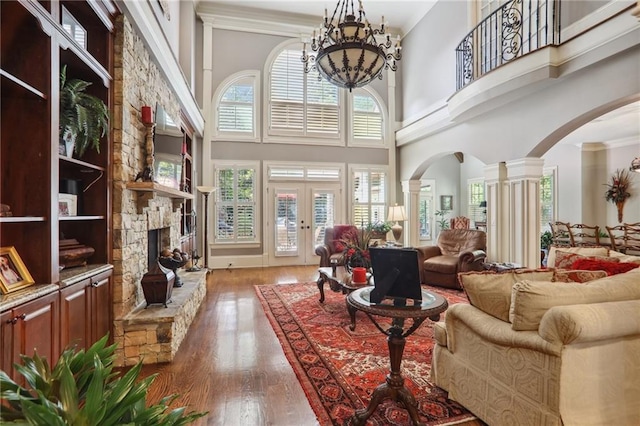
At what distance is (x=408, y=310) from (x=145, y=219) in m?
2.82

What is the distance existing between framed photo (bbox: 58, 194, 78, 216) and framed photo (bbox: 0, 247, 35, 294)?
1.59 feet

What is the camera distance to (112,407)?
0.89 meters

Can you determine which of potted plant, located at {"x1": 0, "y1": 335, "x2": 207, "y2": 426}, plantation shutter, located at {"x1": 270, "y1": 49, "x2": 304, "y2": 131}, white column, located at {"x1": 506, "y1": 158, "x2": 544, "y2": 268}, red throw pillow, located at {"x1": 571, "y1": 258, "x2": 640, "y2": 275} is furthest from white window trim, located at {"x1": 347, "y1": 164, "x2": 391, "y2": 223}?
potted plant, located at {"x1": 0, "y1": 335, "x2": 207, "y2": 426}

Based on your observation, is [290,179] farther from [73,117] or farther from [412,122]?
[73,117]

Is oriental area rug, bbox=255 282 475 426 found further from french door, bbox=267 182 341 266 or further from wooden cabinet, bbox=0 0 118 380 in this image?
french door, bbox=267 182 341 266

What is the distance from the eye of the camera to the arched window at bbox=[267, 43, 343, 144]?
304 inches

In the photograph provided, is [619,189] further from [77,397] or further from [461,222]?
[77,397]

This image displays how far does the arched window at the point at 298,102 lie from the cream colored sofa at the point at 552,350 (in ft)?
20.9

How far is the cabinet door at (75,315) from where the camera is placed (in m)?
2.07

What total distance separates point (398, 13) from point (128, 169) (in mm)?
7247

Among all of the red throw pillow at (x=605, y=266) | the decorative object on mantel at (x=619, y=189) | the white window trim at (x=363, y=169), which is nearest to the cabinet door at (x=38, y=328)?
the red throw pillow at (x=605, y=266)

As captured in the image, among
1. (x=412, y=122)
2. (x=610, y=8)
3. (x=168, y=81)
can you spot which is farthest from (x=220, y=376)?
(x=412, y=122)

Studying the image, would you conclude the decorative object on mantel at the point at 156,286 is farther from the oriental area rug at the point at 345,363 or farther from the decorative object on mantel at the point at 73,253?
the oriental area rug at the point at 345,363

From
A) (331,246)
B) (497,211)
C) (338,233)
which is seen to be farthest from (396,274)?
(338,233)
